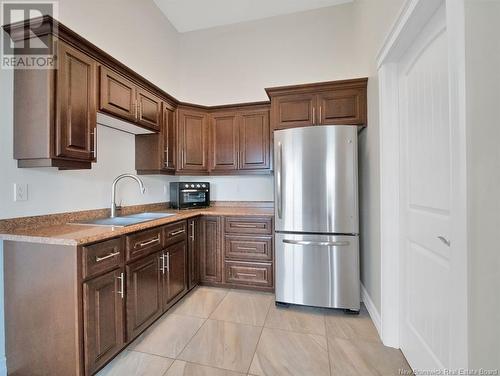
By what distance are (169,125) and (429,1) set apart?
2.49 meters

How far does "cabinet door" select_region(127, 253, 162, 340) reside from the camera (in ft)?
5.57

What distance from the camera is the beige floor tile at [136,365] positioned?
4.86 feet

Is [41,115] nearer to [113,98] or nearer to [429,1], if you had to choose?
[113,98]

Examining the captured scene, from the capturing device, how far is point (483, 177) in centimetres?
79

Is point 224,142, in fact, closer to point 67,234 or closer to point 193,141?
point 193,141

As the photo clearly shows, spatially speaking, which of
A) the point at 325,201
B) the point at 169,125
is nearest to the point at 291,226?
the point at 325,201

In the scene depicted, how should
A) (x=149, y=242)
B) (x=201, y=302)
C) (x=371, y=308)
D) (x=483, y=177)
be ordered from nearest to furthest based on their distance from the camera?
(x=483, y=177) < (x=149, y=242) < (x=371, y=308) < (x=201, y=302)

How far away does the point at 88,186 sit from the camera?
6.73ft

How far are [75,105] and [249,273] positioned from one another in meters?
2.24

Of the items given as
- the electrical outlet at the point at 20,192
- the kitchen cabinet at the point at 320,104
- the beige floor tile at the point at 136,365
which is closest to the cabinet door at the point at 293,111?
the kitchen cabinet at the point at 320,104

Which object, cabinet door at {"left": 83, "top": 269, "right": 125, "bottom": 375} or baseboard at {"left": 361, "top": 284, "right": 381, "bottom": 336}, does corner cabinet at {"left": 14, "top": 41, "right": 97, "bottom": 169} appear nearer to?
cabinet door at {"left": 83, "top": 269, "right": 125, "bottom": 375}

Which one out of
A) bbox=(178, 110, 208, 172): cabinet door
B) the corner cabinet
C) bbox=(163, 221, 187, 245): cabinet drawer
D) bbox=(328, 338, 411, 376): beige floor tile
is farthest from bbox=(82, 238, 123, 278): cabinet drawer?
bbox=(328, 338, 411, 376): beige floor tile

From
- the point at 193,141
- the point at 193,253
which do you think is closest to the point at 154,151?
the point at 193,141

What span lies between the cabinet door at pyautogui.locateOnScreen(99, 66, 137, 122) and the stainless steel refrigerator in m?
1.48
